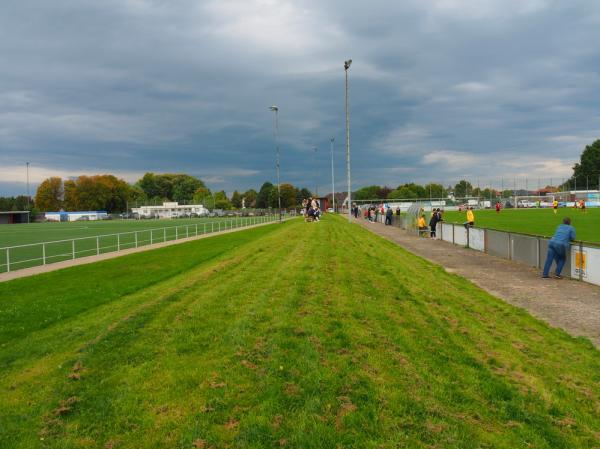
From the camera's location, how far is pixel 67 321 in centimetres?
805

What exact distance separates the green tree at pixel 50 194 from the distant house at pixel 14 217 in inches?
1700

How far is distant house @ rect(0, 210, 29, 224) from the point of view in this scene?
91.0 m

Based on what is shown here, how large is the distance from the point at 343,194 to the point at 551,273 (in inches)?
7282

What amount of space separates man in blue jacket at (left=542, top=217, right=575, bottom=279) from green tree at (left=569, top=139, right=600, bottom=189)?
417 feet

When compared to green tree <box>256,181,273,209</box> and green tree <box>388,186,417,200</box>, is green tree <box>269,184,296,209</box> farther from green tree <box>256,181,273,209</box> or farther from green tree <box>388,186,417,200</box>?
green tree <box>388,186,417,200</box>

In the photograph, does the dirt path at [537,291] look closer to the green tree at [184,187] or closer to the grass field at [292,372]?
the grass field at [292,372]

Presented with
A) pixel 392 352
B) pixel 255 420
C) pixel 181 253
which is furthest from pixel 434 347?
pixel 181 253

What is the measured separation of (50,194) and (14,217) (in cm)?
4626

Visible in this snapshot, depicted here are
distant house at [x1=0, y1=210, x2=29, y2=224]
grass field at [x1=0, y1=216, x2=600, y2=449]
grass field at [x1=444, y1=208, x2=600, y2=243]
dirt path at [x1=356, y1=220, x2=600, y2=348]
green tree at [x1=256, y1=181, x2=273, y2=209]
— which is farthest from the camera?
green tree at [x1=256, y1=181, x2=273, y2=209]

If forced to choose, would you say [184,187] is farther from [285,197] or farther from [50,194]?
[50,194]

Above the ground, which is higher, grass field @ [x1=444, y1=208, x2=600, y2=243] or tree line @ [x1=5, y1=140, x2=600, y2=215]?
tree line @ [x1=5, y1=140, x2=600, y2=215]

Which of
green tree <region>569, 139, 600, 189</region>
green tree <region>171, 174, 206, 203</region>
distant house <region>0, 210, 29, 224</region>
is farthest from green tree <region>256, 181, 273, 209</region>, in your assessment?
green tree <region>569, 139, 600, 189</region>

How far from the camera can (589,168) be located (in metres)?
123

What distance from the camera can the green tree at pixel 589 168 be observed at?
121 m
